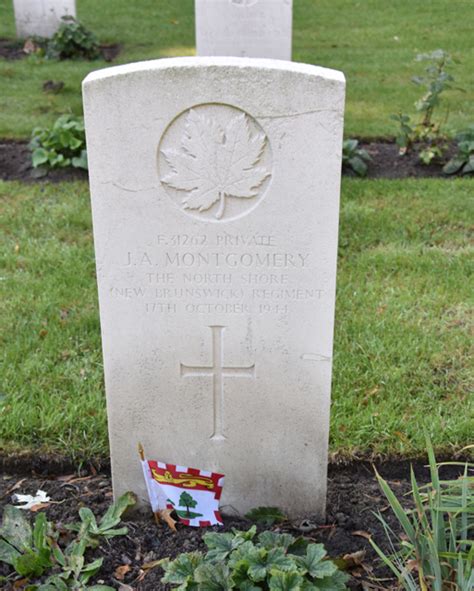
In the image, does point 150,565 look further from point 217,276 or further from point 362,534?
point 217,276

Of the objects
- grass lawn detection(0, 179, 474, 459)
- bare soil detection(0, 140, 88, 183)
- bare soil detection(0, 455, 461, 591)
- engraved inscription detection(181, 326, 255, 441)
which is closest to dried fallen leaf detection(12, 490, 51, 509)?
bare soil detection(0, 455, 461, 591)

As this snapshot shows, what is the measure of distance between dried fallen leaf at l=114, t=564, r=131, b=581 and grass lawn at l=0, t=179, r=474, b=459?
673 mm

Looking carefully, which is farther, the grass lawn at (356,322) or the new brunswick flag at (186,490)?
the grass lawn at (356,322)

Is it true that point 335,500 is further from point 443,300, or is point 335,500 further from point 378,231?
point 378,231

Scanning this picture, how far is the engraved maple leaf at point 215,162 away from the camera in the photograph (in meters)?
2.29

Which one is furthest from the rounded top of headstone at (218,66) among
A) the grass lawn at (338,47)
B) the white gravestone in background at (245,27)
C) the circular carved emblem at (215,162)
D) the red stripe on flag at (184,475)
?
the white gravestone in background at (245,27)

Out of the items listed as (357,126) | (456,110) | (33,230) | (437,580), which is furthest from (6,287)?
(456,110)

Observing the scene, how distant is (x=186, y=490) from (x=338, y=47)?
27.0 feet

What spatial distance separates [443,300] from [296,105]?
7.40ft

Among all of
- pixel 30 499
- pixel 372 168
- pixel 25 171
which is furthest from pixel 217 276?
pixel 25 171

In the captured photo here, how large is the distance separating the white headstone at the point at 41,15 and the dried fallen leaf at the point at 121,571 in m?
8.66

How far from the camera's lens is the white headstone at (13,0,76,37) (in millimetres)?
9695

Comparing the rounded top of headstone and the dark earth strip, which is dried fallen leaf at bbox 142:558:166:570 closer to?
the rounded top of headstone

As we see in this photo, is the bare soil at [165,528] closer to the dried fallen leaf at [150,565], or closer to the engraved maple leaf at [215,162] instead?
the dried fallen leaf at [150,565]
